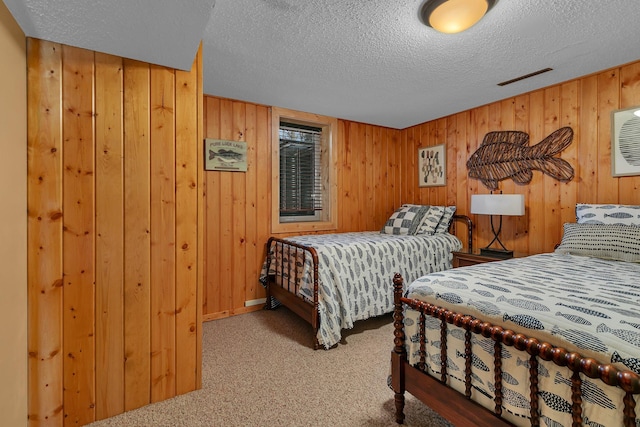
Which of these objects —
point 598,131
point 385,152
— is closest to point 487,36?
point 598,131

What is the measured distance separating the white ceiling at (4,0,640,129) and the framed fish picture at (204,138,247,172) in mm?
476

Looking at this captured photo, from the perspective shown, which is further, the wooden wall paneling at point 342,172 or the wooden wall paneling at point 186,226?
the wooden wall paneling at point 342,172

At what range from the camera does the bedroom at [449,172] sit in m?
2.49

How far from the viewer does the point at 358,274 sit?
8.56 feet

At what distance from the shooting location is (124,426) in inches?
61.3

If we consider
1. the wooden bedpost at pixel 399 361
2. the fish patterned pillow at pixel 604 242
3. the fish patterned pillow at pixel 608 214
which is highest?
the fish patterned pillow at pixel 608 214

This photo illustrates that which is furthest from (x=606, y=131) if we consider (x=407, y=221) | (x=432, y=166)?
(x=407, y=221)

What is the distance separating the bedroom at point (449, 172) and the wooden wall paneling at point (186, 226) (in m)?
1.23

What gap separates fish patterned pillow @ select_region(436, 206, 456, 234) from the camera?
3.45 meters

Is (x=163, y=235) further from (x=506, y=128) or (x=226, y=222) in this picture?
(x=506, y=128)

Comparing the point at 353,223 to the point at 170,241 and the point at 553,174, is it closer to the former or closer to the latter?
the point at 553,174

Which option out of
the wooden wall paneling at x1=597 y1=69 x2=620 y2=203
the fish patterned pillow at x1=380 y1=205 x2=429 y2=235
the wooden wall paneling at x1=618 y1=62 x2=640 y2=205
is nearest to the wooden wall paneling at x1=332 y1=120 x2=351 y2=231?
the fish patterned pillow at x1=380 y1=205 x2=429 y2=235

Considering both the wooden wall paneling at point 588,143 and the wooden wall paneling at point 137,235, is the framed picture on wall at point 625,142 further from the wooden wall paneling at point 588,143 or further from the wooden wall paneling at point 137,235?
the wooden wall paneling at point 137,235

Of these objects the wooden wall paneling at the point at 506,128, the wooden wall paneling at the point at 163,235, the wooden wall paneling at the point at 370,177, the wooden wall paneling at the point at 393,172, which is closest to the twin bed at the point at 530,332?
the wooden wall paneling at the point at 506,128
